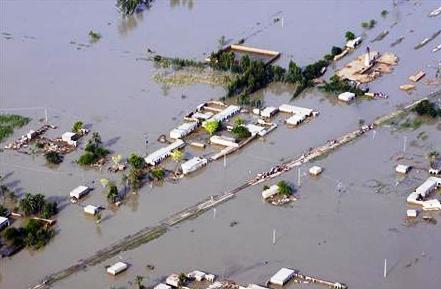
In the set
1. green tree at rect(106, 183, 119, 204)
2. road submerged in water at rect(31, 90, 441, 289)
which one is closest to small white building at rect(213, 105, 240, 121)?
road submerged in water at rect(31, 90, 441, 289)

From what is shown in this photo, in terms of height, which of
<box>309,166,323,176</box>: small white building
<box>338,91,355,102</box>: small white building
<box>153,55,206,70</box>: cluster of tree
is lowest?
<box>309,166,323,176</box>: small white building

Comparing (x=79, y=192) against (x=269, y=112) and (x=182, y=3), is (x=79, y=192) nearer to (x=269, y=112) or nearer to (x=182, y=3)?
(x=269, y=112)

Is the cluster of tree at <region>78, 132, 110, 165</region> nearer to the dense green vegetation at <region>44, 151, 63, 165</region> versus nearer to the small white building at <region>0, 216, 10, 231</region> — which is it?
the dense green vegetation at <region>44, 151, 63, 165</region>

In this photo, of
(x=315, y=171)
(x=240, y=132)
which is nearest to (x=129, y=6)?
(x=240, y=132)

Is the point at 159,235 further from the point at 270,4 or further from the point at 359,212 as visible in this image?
the point at 270,4

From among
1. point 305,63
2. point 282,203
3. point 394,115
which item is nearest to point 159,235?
point 282,203

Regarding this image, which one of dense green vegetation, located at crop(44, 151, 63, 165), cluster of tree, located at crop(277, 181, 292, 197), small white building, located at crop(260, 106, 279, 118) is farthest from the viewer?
small white building, located at crop(260, 106, 279, 118)
